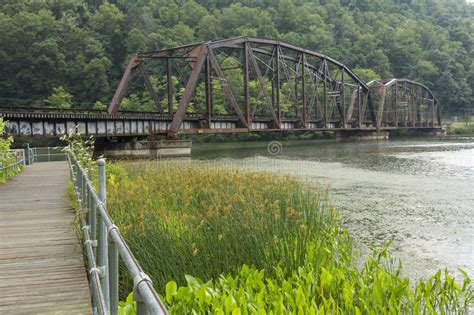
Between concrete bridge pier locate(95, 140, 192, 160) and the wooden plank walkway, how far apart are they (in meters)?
32.8

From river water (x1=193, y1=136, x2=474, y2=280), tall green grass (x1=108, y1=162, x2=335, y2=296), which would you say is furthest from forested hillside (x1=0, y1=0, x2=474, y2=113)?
tall green grass (x1=108, y1=162, x2=335, y2=296)

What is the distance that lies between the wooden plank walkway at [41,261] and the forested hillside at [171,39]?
80.1 metres

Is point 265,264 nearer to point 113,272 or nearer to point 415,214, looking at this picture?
point 113,272

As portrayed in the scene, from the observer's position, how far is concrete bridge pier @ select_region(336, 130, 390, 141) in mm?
95438

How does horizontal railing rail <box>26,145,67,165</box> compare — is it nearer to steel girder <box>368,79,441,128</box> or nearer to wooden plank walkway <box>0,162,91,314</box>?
wooden plank walkway <box>0,162,91,314</box>

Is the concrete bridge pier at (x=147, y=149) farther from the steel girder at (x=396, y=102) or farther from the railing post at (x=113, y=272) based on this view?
the steel girder at (x=396, y=102)


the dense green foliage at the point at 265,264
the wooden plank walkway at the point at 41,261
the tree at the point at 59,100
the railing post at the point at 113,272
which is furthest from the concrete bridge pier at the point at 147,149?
the tree at the point at 59,100

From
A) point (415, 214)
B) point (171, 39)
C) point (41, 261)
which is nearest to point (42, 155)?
point (415, 214)

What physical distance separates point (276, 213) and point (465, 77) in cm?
15204

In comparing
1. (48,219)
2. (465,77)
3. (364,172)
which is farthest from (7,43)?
(465,77)

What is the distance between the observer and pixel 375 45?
14575 cm

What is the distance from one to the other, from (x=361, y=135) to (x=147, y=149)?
199 feet

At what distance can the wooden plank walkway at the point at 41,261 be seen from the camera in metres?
5.22

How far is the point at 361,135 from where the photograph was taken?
9600 centimetres
